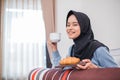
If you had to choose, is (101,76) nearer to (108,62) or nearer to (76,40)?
(108,62)

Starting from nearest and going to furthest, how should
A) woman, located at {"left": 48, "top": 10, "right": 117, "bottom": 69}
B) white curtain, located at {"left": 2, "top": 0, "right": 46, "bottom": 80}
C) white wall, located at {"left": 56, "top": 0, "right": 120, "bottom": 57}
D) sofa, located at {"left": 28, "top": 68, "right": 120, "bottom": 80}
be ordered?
1. sofa, located at {"left": 28, "top": 68, "right": 120, "bottom": 80}
2. woman, located at {"left": 48, "top": 10, "right": 117, "bottom": 69}
3. white curtain, located at {"left": 2, "top": 0, "right": 46, "bottom": 80}
4. white wall, located at {"left": 56, "top": 0, "right": 120, "bottom": 57}

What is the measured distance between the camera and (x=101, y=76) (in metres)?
0.73

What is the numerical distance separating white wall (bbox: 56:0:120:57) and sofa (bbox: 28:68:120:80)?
2599mm

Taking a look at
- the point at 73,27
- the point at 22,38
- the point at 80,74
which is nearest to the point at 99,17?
the point at 22,38

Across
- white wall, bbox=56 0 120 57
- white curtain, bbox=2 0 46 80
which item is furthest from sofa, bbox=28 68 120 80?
white wall, bbox=56 0 120 57

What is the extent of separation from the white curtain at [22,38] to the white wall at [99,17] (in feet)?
1.08

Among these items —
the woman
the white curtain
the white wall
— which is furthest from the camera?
the white wall

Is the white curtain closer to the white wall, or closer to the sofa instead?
the white wall

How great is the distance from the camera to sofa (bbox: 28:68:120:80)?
0.72 m

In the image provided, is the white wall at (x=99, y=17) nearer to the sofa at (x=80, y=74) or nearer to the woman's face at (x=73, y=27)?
the woman's face at (x=73, y=27)

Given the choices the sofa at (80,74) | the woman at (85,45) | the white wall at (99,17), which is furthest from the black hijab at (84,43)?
the white wall at (99,17)

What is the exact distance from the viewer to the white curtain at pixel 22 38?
11.6 ft

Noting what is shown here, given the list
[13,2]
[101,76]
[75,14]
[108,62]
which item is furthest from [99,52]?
[13,2]

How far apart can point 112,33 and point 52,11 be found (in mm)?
1086
